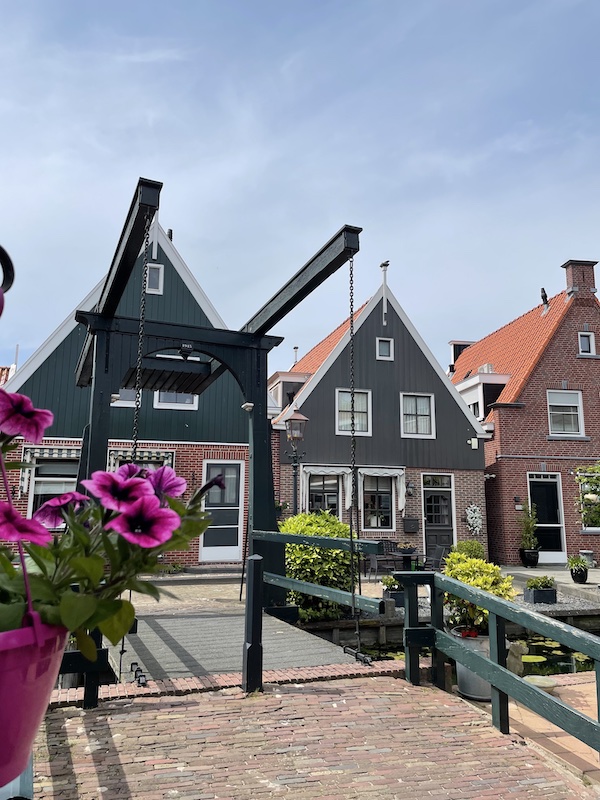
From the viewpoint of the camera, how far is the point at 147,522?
0.99 meters

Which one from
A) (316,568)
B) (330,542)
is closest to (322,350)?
(316,568)

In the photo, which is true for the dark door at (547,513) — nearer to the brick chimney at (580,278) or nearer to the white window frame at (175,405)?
the brick chimney at (580,278)

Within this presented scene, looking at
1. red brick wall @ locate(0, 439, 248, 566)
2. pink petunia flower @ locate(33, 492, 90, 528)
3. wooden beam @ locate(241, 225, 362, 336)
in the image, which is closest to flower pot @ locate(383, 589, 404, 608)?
wooden beam @ locate(241, 225, 362, 336)

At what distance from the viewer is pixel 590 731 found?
2.95 metres

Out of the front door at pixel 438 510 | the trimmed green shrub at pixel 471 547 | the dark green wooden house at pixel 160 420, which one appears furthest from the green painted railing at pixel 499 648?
the front door at pixel 438 510

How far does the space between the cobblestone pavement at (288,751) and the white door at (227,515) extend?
1141 centimetres

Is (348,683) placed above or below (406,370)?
below

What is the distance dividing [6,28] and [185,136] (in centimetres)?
187

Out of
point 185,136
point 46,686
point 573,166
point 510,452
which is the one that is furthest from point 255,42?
point 510,452

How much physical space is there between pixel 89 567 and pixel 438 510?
18063 millimetres

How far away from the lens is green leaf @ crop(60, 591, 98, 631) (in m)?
0.97

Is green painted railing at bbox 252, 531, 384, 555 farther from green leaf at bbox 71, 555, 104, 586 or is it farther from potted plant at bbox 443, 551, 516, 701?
green leaf at bbox 71, 555, 104, 586

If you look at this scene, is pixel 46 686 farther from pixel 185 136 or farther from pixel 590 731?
pixel 185 136

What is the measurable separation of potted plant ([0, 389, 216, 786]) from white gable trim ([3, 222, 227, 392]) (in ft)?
42.1
